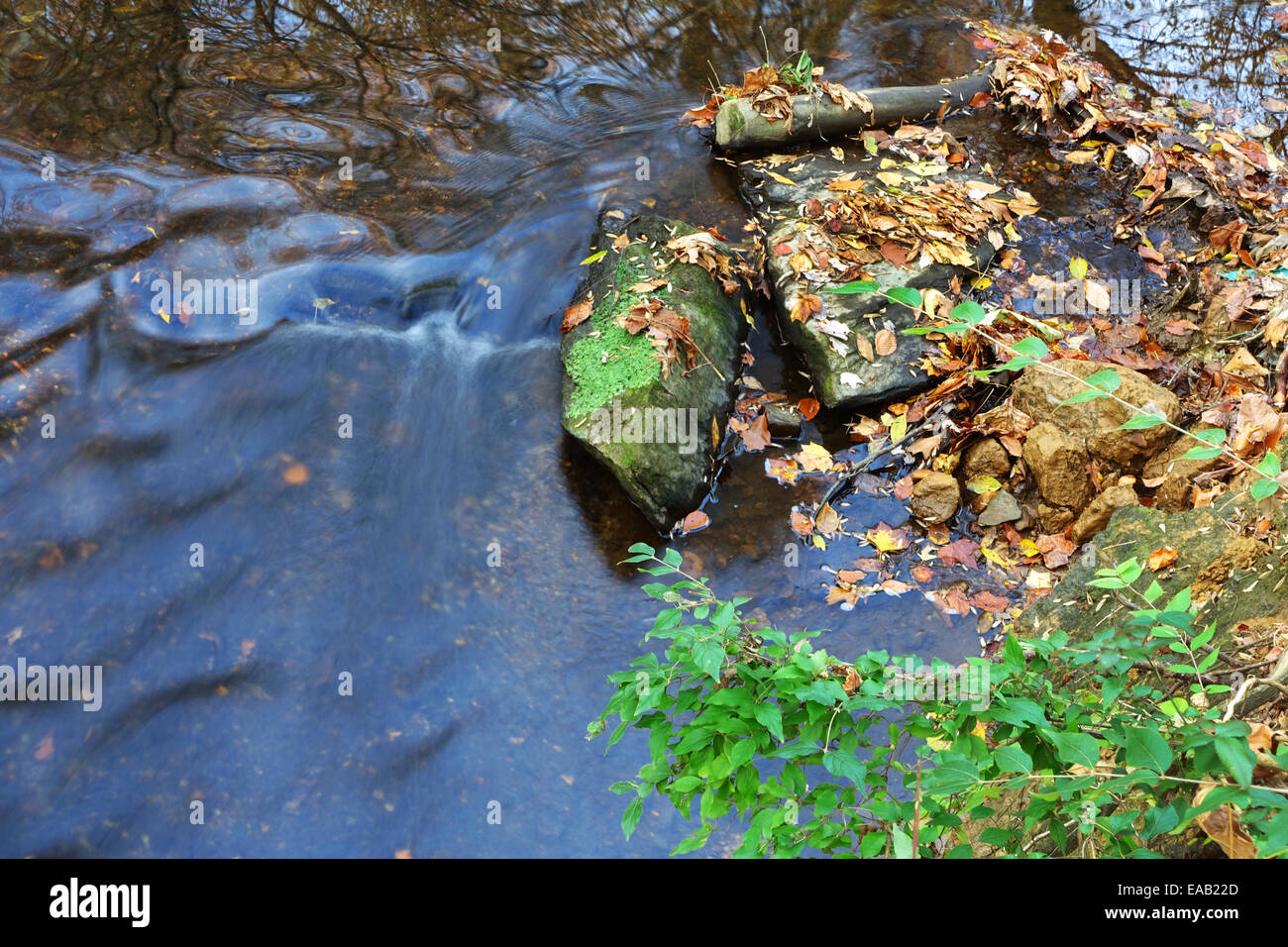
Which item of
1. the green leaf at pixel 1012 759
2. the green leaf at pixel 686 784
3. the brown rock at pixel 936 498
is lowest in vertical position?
the green leaf at pixel 686 784

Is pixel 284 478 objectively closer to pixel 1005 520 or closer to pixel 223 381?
pixel 223 381

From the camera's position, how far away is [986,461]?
16.8 feet

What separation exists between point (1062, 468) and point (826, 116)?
3.84m

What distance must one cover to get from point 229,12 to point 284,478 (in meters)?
5.30

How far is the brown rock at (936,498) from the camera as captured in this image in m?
5.07

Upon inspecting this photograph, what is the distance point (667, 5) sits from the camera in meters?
8.59

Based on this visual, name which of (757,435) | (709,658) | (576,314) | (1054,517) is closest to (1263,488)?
(709,658)

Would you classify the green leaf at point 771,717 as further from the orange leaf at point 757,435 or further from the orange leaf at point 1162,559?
the orange leaf at point 757,435

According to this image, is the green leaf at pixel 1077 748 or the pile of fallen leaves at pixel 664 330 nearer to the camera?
the green leaf at pixel 1077 748

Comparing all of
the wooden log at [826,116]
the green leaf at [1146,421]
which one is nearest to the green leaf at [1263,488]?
the green leaf at [1146,421]

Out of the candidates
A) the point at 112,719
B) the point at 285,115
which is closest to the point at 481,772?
the point at 112,719

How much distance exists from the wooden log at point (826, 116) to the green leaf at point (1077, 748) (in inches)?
243

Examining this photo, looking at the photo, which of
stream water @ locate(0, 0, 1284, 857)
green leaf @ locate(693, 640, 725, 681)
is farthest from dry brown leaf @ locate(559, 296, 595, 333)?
green leaf @ locate(693, 640, 725, 681)

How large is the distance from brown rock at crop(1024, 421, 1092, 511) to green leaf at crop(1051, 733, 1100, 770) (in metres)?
3.32
